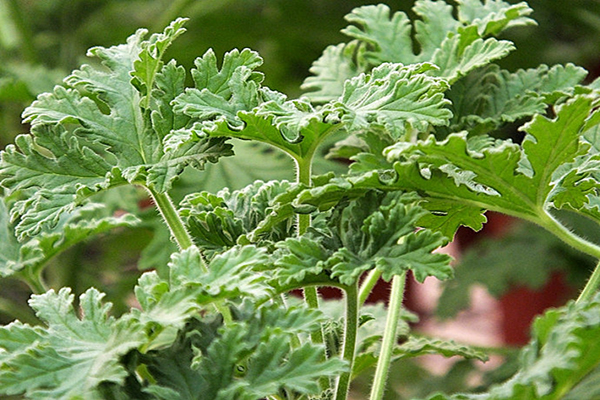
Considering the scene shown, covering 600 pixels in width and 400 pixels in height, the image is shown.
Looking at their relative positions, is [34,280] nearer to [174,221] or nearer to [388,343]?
[174,221]

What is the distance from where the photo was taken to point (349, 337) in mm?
503

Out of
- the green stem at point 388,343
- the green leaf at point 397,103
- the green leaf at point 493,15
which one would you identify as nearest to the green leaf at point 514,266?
the green leaf at point 493,15

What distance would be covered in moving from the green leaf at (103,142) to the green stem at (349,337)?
13cm

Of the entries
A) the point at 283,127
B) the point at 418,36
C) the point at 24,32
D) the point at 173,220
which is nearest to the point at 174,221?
the point at 173,220

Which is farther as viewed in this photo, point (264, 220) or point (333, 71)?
point (333, 71)

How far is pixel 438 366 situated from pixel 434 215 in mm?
1622

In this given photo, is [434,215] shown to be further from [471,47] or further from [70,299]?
[70,299]

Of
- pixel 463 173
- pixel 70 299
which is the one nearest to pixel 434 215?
pixel 463 173

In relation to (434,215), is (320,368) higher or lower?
lower

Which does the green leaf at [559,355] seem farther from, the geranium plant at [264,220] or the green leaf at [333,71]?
the green leaf at [333,71]

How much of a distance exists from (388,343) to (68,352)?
22 cm

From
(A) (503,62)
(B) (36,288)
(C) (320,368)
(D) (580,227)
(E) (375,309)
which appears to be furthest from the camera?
(A) (503,62)

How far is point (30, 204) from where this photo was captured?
522mm

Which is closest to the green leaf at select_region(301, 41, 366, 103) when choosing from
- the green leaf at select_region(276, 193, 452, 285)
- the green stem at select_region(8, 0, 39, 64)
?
the green leaf at select_region(276, 193, 452, 285)
